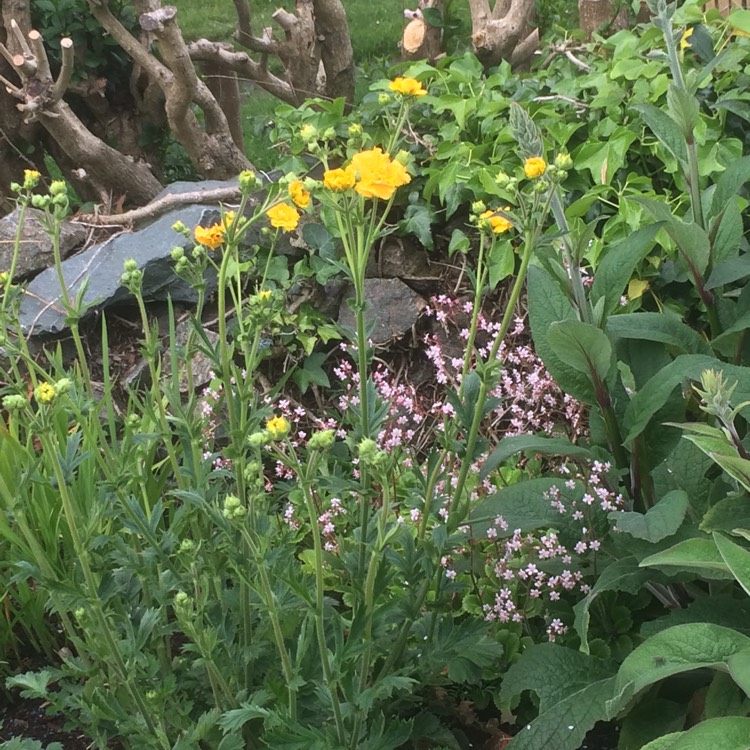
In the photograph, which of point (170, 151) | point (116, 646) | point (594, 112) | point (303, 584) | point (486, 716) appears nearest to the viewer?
point (303, 584)

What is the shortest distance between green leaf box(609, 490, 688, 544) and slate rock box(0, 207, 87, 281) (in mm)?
2460

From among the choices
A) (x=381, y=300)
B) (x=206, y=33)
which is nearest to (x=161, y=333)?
(x=381, y=300)

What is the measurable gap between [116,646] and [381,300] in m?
1.83

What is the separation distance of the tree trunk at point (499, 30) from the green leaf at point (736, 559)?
2.85m

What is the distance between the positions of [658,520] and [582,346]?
370 millimetres

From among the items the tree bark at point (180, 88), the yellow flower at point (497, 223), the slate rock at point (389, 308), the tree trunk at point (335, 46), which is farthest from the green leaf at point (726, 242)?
the tree trunk at point (335, 46)

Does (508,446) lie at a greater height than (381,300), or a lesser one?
greater

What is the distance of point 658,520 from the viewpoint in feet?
4.94

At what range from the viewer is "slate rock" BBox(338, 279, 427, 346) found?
3043mm

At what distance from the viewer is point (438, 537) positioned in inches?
58.7

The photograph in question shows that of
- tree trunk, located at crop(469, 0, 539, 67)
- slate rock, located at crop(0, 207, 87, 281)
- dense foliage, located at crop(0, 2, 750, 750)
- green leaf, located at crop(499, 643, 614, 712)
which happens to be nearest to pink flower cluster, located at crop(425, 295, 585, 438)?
dense foliage, located at crop(0, 2, 750, 750)

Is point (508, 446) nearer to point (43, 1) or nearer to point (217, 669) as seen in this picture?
point (217, 669)

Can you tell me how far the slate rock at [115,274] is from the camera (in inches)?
117

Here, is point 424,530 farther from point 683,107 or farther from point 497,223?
point 683,107
